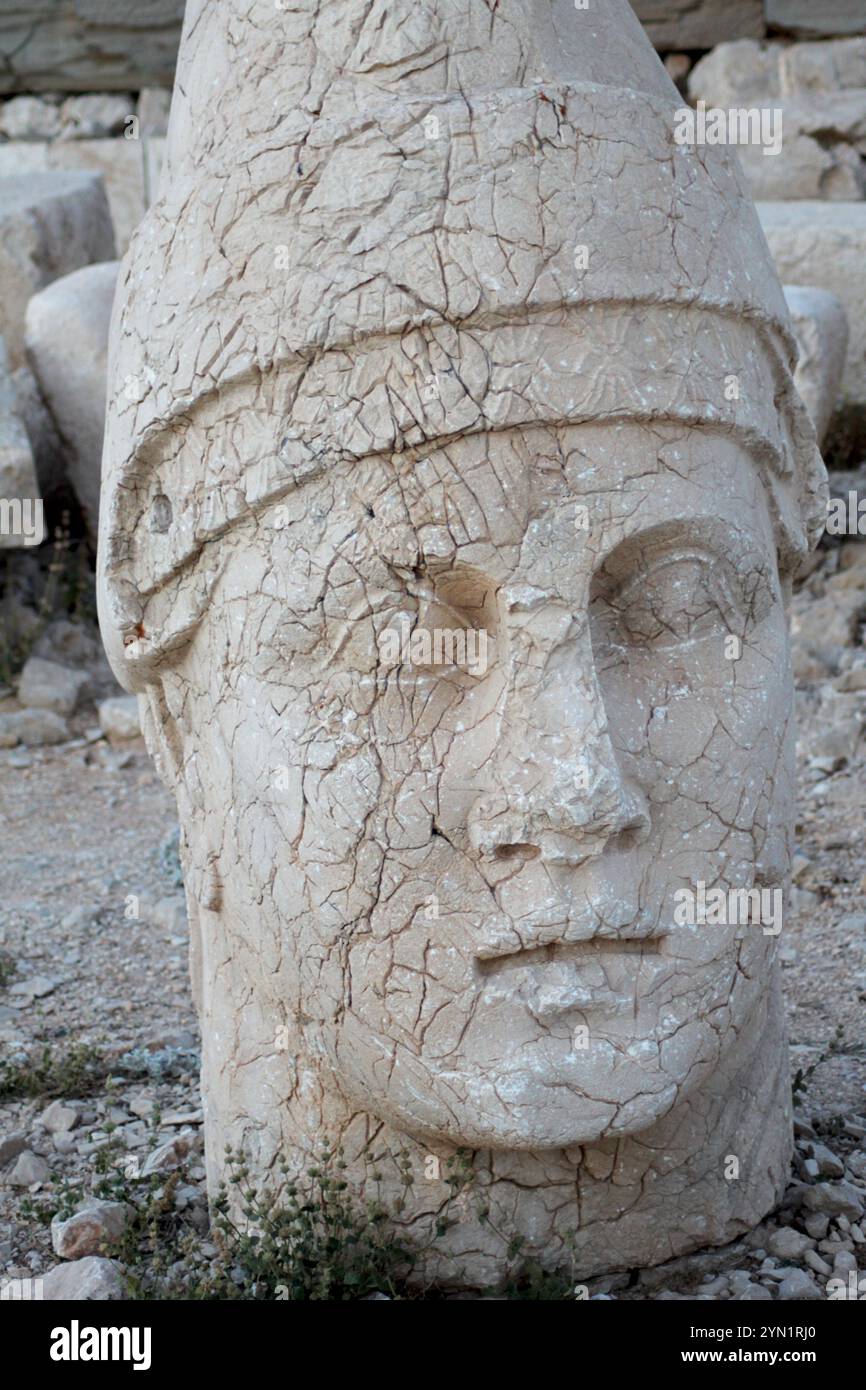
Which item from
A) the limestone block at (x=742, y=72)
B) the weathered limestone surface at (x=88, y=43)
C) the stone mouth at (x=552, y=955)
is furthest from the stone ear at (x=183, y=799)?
the weathered limestone surface at (x=88, y=43)

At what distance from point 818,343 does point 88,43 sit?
322 inches

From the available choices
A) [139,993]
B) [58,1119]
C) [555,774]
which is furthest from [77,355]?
[555,774]

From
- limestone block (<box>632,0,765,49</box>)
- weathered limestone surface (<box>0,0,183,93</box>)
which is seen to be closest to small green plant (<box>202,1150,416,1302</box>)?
limestone block (<box>632,0,765,49</box>)

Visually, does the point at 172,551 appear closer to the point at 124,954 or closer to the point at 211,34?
the point at 211,34

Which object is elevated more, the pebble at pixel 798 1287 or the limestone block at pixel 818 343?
the limestone block at pixel 818 343

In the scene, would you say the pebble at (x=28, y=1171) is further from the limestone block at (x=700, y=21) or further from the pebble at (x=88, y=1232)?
the limestone block at (x=700, y=21)

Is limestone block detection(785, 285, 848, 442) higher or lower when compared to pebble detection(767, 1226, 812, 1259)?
higher

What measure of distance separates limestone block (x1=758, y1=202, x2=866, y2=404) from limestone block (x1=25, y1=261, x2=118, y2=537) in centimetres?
346

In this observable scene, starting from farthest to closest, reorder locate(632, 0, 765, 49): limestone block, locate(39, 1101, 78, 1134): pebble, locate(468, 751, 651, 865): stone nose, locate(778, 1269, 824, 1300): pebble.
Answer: locate(632, 0, 765, 49): limestone block → locate(39, 1101, 78, 1134): pebble → locate(778, 1269, 824, 1300): pebble → locate(468, 751, 651, 865): stone nose

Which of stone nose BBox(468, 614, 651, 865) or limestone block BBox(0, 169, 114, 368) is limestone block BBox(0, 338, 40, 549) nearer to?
limestone block BBox(0, 169, 114, 368)

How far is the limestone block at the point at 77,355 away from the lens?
8523 mm

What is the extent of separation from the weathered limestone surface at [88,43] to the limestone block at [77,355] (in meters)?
5.47

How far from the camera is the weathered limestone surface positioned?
1331cm

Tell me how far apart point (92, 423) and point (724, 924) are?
622 cm
